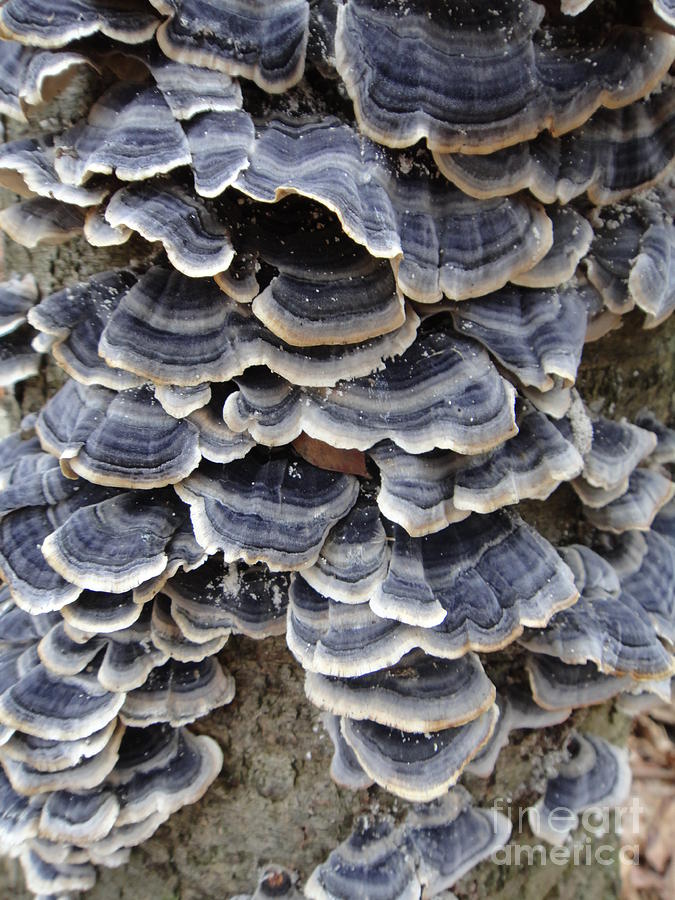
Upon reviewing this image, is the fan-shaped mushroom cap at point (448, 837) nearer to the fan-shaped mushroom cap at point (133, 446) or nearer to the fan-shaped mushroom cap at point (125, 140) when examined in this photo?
the fan-shaped mushroom cap at point (133, 446)

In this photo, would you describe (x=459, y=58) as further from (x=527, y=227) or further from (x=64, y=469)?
(x=64, y=469)

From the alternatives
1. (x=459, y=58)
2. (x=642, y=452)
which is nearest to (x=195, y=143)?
(x=459, y=58)

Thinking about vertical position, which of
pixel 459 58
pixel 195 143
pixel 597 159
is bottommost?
pixel 195 143

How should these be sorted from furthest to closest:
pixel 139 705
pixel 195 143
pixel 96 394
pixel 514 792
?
pixel 514 792 < pixel 139 705 < pixel 96 394 < pixel 195 143

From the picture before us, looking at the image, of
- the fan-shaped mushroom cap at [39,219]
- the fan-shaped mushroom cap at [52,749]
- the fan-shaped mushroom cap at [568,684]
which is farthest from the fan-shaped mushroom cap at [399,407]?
the fan-shaped mushroom cap at [52,749]

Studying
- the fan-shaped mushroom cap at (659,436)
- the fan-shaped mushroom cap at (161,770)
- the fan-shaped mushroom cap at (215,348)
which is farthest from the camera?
the fan-shaped mushroom cap at (659,436)

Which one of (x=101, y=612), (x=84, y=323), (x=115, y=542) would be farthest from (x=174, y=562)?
(x=84, y=323)

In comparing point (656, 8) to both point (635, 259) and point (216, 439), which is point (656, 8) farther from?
point (216, 439)
